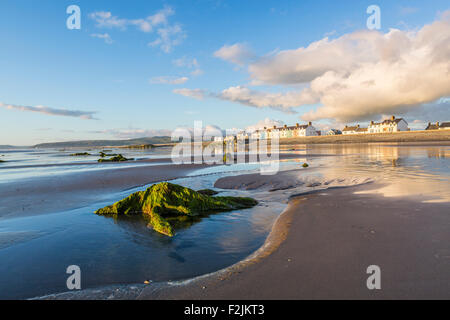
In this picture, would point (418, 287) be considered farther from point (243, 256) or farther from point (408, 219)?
point (408, 219)

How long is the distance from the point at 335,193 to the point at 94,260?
28.2 feet

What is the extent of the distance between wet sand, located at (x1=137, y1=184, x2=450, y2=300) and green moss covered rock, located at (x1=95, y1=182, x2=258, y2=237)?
Answer: 2.64m

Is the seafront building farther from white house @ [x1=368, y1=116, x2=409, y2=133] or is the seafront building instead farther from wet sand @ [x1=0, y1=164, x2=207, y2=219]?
wet sand @ [x1=0, y1=164, x2=207, y2=219]

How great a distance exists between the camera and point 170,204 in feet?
26.4

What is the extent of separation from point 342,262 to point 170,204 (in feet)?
18.4

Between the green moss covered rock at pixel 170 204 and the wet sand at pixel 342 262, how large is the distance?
264cm

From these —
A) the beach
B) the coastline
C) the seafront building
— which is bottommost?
the beach

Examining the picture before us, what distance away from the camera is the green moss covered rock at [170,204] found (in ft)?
25.8

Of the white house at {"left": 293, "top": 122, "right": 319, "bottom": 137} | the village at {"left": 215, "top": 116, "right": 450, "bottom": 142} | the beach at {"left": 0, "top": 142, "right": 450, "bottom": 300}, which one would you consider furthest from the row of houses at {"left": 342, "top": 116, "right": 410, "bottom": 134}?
the beach at {"left": 0, "top": 142, "right": 450, "bottom": 300}

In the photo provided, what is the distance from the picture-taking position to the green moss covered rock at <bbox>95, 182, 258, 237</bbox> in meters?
7.87

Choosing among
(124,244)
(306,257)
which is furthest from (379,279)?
(124,244)

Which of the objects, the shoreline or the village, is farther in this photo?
the village

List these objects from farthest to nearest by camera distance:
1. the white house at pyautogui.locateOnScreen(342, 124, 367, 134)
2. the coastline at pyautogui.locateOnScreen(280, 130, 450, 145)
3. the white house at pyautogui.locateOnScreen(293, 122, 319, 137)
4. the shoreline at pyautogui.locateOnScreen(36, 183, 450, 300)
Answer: the white house at pyautogui.locateOnScreen(342, 124, 367, 134), the white house at pyautogui.locateOnScreen(293, 122, 319, 137), the coastline at pyautogui.locateOnScreen(280, 130, 450, 145), the shoreline at pyautogui.locateOnScreen(36, 183, 450, 300)

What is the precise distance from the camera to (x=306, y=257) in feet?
13.9
